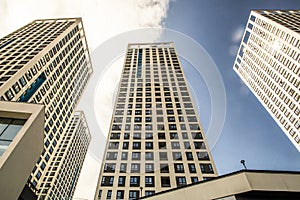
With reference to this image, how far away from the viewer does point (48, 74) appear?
50.2 meters

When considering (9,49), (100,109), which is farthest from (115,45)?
(9,49)

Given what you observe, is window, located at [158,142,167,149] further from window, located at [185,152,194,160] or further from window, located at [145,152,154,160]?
window, located at [185,152,194,160]

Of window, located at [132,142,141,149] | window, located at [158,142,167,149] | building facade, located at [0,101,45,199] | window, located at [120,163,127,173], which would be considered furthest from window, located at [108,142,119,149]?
building facade, located at [0,101,45,199]

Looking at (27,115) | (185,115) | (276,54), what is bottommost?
(27,115)

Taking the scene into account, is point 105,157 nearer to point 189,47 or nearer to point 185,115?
point 185,115

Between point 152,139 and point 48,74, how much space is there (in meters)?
33.4

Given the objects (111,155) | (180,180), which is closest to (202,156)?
(180,180)

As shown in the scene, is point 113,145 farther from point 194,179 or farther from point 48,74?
point 48,74

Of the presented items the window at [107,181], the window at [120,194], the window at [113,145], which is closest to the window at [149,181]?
the window at [120,194]

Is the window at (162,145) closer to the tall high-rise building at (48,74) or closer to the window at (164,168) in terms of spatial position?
the window at (164,168)

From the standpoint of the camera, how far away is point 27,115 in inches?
505

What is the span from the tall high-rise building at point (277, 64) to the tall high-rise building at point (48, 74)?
64.4 metres

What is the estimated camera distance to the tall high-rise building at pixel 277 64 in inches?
2084

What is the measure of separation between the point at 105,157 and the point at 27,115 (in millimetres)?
24741
